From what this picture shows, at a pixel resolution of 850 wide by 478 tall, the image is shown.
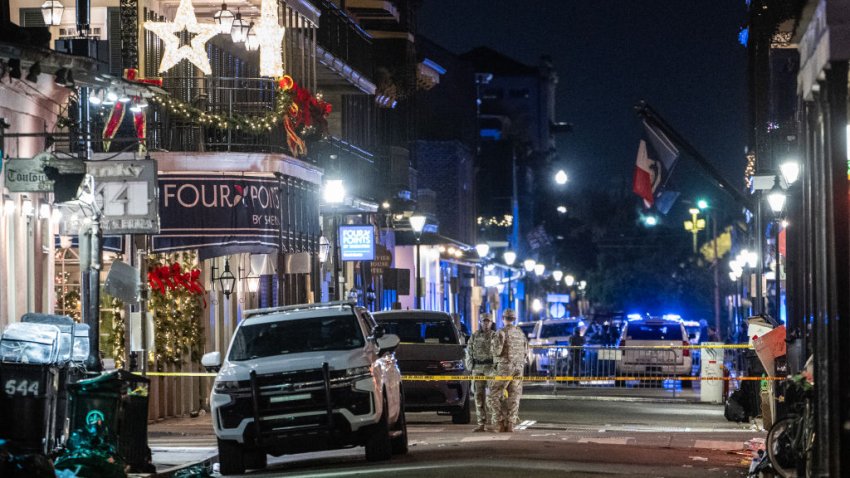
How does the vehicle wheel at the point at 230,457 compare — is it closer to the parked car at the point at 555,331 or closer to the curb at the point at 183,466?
the curb at the point at 183,466

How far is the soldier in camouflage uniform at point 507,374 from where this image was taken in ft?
85.3

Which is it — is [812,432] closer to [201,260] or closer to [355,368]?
[355,368]

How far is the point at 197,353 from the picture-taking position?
31.5m

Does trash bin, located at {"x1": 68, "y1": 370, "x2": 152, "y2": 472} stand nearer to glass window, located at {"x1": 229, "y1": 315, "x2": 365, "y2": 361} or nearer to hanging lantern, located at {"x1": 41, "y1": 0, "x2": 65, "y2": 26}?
glass window, located at {"x1": 229, "y1": 315, "x2": 365, "y2": 361}

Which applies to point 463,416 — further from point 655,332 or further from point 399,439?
point 655,332

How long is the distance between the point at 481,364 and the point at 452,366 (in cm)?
193

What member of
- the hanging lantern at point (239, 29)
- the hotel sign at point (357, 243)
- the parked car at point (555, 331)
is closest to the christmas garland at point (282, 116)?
the hanging lantern at point (239, 29)

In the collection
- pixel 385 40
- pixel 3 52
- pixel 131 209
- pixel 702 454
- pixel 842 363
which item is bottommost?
pixel 702 454

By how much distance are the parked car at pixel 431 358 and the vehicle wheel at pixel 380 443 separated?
25.1 ft

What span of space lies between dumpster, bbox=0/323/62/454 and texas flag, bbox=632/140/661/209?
19386 mm

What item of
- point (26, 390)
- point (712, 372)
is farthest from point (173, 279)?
point (712, 372)

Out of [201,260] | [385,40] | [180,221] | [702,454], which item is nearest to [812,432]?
[702,454]

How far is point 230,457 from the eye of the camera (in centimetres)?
1936

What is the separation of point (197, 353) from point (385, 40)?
27.0 m
